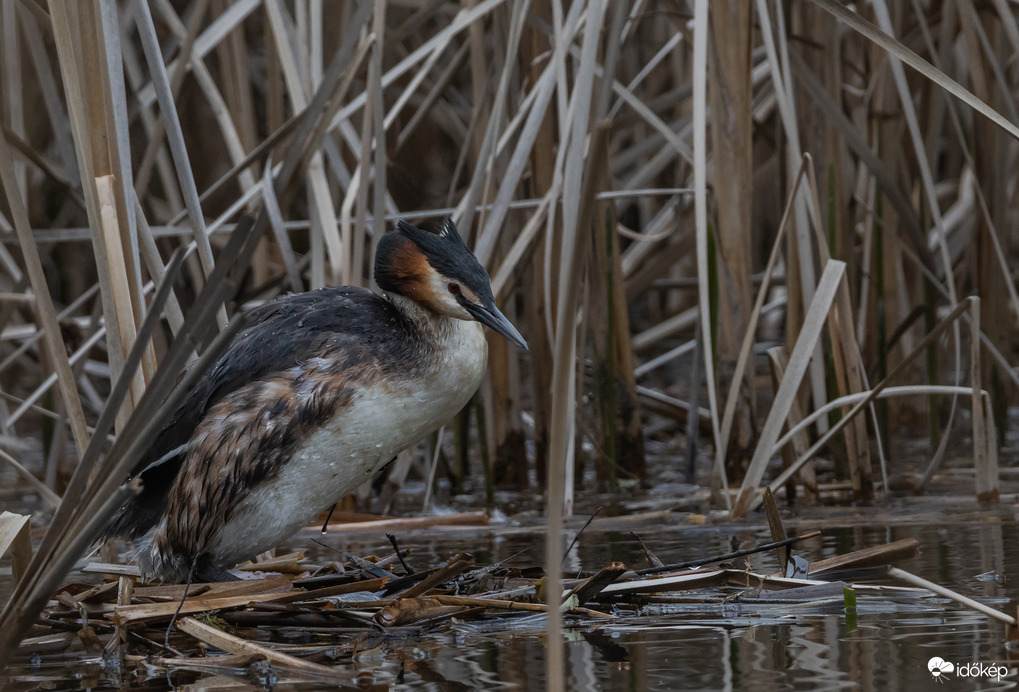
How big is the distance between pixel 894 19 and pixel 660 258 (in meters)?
1.42

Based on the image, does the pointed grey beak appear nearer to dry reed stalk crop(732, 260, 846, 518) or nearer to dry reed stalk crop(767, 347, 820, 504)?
dry reed stalk crop(732, 260, 846, 518)

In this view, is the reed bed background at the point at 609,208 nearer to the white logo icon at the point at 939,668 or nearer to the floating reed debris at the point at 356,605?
the floating reed debris at the point at 356,605

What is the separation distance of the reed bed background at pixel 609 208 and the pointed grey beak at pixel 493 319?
0.25 m

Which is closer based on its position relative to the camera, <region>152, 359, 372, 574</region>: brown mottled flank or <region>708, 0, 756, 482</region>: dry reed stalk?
<region>152, 359, 372, 574</region>: brown mottled flank

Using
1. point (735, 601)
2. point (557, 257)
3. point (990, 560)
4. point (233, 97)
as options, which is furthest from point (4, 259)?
point (990, 560)

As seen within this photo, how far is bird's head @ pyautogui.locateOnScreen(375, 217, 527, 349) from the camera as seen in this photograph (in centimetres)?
329

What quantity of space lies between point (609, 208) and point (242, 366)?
6.03ft

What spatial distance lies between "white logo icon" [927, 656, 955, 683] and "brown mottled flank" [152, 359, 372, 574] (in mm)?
1540

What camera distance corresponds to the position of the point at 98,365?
588 centimetres

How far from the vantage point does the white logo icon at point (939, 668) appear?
6.94 feet

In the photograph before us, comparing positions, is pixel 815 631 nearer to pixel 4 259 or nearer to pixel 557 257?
pixel 557 257

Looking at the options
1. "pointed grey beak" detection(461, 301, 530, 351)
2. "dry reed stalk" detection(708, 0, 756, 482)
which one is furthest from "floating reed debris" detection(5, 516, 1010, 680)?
"dry reed stalk" detection(708, 0, 756, 482)

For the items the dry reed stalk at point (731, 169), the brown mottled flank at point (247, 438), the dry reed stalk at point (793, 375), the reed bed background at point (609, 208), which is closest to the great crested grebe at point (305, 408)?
the brown mottled flank at point (247, 438)

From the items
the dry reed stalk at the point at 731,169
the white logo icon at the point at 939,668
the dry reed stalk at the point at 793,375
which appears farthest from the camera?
the dry reed stalk at the point at 731,169
